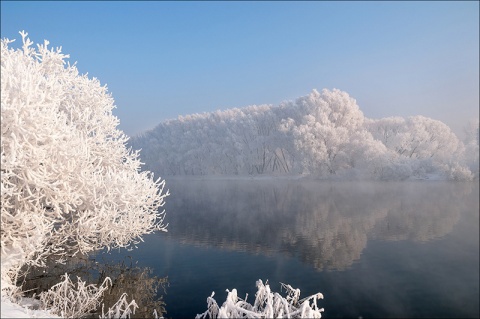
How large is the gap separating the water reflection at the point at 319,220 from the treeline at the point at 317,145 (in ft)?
49.1

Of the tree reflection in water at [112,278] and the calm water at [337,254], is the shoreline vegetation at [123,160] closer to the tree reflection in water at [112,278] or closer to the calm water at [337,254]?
the tree reflection in water at [112,278]

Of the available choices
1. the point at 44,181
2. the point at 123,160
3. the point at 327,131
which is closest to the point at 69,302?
the point at 44,181

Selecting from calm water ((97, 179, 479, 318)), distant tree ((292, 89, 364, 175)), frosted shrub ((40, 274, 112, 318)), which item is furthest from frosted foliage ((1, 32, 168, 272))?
distant tree ((292, 89, 364, 175))

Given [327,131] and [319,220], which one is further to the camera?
[327,131]

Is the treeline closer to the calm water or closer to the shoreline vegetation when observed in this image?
the shoreline vegetation

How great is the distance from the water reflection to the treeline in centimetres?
1496

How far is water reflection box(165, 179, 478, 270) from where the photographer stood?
28.0 m

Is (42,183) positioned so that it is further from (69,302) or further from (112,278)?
(112,278)

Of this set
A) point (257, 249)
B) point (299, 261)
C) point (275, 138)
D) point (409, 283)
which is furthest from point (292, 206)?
point (275, 138)

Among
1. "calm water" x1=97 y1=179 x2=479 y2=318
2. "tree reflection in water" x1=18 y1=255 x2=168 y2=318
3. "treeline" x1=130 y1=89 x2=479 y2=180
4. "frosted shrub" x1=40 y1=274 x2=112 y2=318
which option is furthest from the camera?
"treeline" x1=130 y1=89 x2=479 y2=180

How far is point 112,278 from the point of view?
19312 mm

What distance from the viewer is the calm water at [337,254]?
17.9m

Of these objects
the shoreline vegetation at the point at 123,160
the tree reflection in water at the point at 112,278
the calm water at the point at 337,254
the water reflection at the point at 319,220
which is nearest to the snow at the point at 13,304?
the shoreline vegetation at the point at 123,160

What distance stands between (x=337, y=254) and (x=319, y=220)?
461 inches
